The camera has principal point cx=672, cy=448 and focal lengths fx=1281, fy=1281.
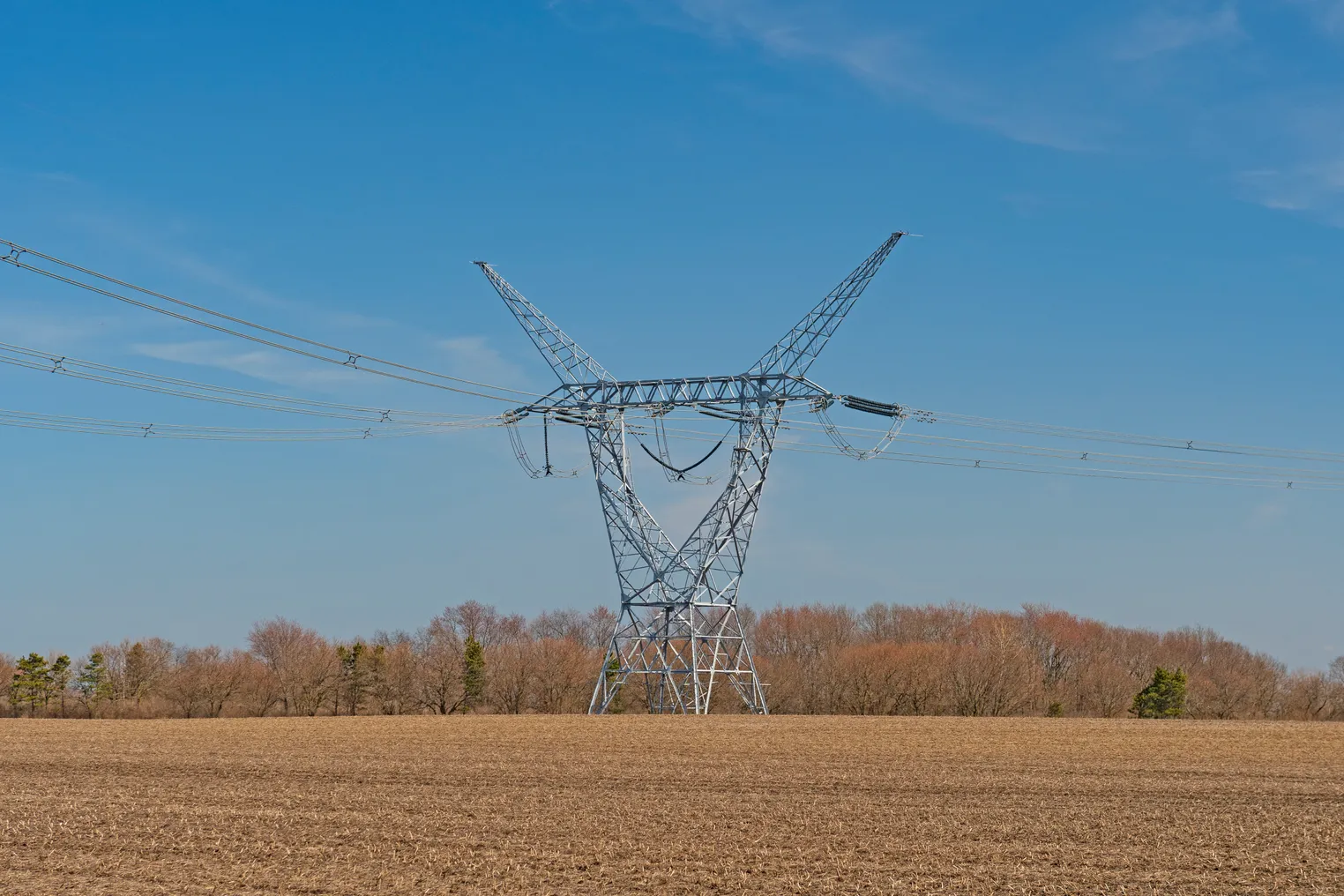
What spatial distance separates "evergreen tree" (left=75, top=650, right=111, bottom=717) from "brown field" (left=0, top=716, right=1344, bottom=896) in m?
46.2

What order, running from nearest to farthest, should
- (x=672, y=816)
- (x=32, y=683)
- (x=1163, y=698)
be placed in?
(x=672, y=816)
(x=1163, y=698)
(x=32, y=683)

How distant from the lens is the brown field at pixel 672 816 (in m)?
18.7

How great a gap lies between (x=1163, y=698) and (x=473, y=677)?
45.5 metres

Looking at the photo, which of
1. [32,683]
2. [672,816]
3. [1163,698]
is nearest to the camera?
[672,816]

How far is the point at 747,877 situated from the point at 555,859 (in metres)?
3.20

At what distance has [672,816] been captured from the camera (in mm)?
24859

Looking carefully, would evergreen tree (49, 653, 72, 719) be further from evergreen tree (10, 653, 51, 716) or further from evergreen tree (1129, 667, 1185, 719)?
evergreen tree (1129, 667, 1185, 719)

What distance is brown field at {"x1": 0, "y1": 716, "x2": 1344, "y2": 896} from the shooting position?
61.4 ft

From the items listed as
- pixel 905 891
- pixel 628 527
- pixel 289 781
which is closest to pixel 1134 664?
pixel 628 527

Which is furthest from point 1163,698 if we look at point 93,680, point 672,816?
point 93,680

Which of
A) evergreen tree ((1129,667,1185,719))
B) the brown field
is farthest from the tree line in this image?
the brown field

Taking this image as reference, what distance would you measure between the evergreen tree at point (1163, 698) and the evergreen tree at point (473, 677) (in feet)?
143

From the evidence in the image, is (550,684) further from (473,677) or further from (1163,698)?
(1163,698)

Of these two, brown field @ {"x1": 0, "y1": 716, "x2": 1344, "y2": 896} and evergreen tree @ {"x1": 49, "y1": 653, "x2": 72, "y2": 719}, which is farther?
evergreen tree @ {"x1": 49, "y1": 653, "x2": 72, "y2": 719}
